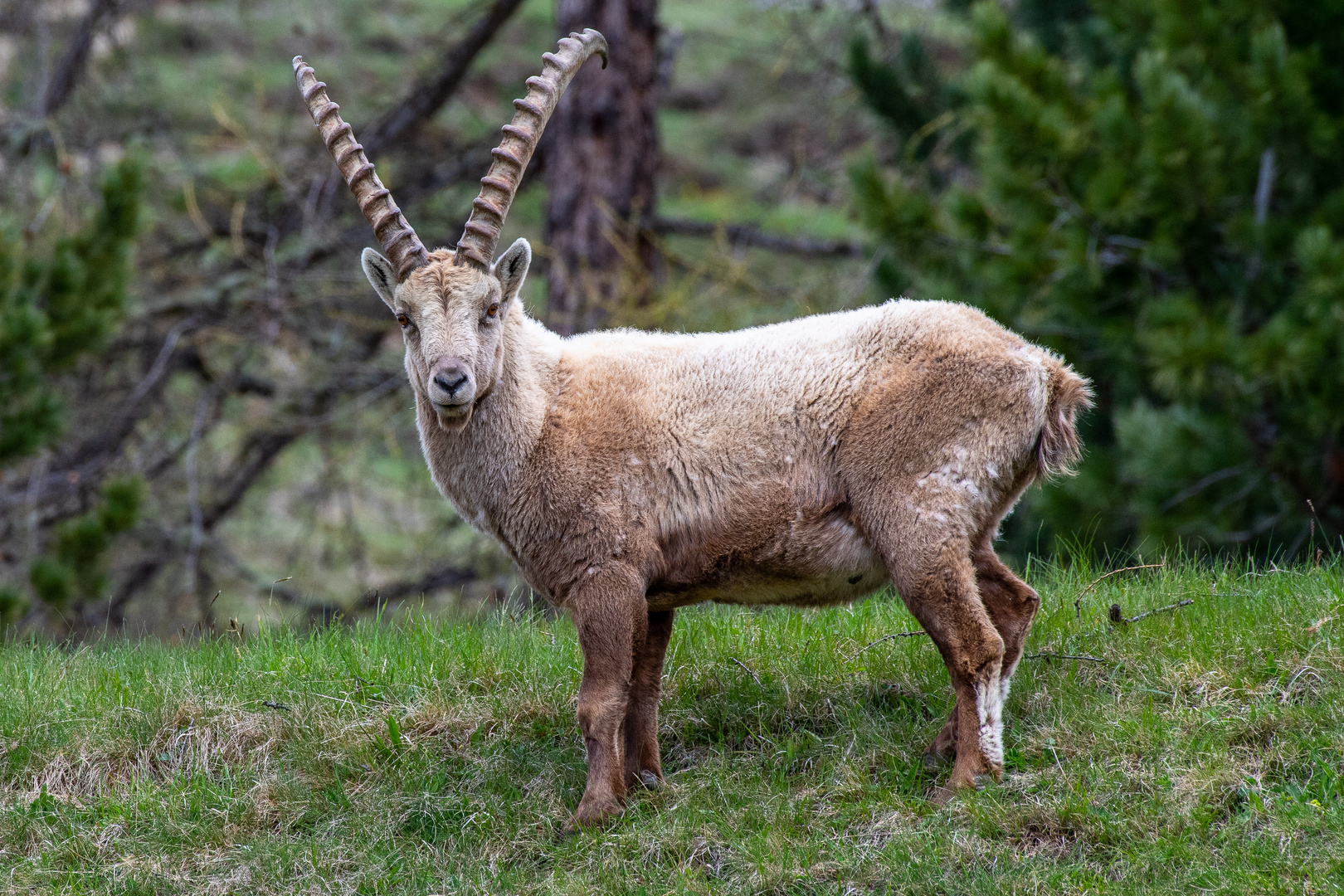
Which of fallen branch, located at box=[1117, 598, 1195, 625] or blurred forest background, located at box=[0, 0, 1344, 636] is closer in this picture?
fallen branch, located at box=[1117, 598, 1195, 625]

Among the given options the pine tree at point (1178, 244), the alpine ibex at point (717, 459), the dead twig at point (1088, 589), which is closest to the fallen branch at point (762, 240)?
the pine tree at point (1178, 244)

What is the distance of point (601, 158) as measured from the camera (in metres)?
10.7

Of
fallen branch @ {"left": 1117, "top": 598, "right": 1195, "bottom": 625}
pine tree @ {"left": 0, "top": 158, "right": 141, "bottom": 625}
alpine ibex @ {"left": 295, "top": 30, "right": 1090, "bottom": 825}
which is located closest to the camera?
alpine ibex @ {"left": 295, "top": 30, "right": 1090, "bottom": 825}

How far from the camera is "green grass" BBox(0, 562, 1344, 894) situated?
4.62 meters

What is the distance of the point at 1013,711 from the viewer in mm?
5500

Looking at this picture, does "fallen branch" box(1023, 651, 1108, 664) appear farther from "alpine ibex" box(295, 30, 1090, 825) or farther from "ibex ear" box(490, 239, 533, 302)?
"ibex ear" box(490, 239, 533, 302)

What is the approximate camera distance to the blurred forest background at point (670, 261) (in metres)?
8.65

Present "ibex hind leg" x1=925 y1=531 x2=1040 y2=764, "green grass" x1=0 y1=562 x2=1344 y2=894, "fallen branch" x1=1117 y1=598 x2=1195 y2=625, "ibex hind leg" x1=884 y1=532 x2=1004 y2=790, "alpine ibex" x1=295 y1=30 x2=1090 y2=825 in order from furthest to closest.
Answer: "fallen branch" x1=1117 y1=598 x2=1195 y2=625
"ibex hind leg" x1=925 y1=531 x2=1040 y2=764
"alpine ibex" x1=295 y1=30 x2=1090 y2=825
"ibex hind leg" x1=884 y1=532 x2=1004 y2=790
"green grass" x1=0 y1=562 x2=1344 y2=894

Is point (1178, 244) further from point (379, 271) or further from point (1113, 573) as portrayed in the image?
point (379, 271)

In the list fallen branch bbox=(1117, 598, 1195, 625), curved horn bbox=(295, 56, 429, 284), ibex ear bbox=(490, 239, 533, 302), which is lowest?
fallen branch bbox=(1117, 598, 1195, 625)

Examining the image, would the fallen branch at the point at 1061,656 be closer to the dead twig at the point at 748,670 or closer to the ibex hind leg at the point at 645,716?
the dead twig at the point at 748,670

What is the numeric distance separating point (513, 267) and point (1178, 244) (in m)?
5.62

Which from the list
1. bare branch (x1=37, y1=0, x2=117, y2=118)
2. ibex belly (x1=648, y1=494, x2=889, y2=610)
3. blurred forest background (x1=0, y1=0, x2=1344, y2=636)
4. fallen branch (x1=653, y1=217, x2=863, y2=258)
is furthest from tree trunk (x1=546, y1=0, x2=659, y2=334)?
ibex belly (x1=648, y1=494, x2=889, y2=610)

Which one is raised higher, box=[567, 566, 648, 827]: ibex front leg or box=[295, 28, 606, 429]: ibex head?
box=[295, 28, 606, 429]: ibex head
